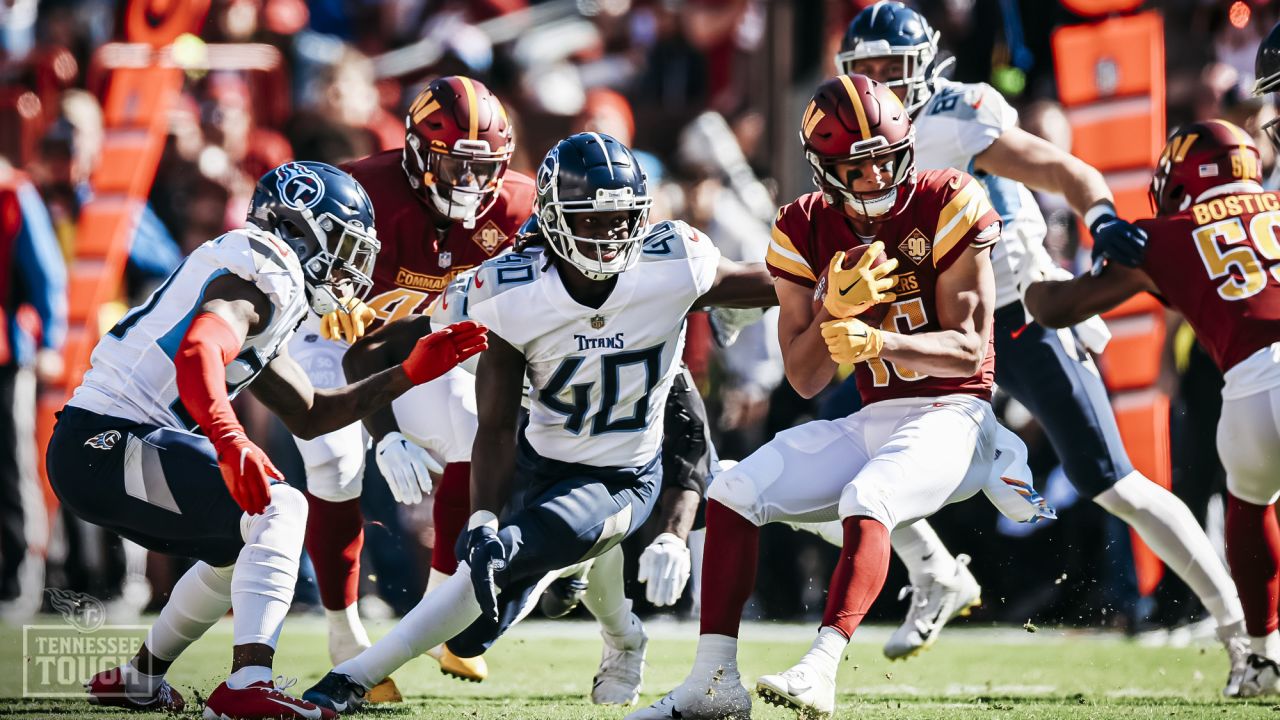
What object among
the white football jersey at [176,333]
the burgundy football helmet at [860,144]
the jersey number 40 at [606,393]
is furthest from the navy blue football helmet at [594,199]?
the white football jersey at [176,333]

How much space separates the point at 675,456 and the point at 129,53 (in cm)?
599

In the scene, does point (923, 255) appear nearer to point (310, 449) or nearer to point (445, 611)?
point (445, 611)

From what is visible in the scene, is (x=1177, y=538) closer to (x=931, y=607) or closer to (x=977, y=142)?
(x=931, y=607)

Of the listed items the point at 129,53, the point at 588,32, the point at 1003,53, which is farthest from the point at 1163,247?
the point at 129,53

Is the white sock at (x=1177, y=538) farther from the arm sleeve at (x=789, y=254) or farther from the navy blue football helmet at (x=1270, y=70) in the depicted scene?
the arm sleeve at (x=789, y=254)

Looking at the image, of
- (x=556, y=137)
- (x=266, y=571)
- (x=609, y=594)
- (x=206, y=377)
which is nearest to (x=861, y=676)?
(x=609, y=594)

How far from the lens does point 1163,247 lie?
5055mm

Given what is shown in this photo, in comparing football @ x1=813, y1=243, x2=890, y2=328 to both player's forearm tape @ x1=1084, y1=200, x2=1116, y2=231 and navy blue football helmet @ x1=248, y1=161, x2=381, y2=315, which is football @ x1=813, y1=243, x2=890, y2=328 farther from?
navy blue football helmet @ x1=248, y1=161, x2=381, y2=315

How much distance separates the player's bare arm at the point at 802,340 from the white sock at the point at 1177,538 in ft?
4.94

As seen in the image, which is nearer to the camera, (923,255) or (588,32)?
(923,255)

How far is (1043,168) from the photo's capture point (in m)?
5.48

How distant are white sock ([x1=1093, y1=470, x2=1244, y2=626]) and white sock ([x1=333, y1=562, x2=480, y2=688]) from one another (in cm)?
235

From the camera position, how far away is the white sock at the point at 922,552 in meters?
5.62

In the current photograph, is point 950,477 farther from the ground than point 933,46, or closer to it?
closer to it
